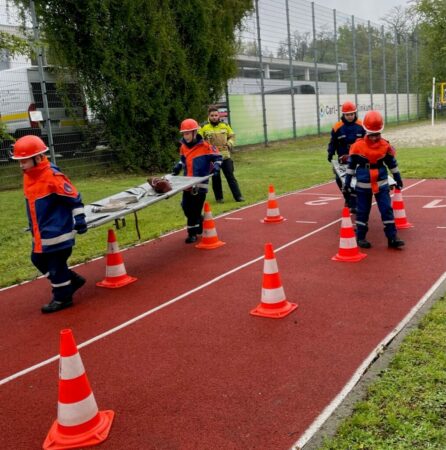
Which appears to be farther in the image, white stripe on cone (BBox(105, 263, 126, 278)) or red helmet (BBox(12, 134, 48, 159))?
white stripe on cone (BBox(105, 263, 126, 278))

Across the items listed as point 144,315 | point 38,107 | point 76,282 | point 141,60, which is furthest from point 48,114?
point 144,315

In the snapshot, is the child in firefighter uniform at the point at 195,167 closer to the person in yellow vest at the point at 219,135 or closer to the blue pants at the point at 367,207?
the blue pants at the point at 367,207

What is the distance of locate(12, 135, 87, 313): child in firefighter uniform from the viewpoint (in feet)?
18.3

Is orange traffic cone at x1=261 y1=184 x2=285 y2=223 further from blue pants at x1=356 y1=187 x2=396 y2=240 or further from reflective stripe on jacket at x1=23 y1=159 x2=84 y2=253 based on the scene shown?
reflective stripe on jacket at x1=23 y1=159 x2=84 y2=253

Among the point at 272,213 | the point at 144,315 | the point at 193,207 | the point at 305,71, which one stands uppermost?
the point at 305,71

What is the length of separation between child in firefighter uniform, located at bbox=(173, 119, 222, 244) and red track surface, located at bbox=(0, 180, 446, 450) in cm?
57

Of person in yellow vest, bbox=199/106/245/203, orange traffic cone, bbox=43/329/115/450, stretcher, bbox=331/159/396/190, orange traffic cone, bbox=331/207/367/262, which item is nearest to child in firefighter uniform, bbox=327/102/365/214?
stretcher, bbox=331/159/396/190

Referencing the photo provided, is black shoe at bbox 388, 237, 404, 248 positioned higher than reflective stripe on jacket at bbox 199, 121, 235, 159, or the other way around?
reflective stripe on jacket at bbox 199, 121, 235, 159

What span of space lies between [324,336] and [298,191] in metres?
8.56

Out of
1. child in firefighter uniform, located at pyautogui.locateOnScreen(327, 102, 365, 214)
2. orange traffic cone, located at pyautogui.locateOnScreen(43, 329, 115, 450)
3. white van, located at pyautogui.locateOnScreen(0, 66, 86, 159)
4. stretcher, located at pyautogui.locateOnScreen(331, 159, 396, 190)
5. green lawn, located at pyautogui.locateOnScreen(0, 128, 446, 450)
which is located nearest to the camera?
green lawn, located at pyautogui.locateOnScreen(0, 128, 446, 450)

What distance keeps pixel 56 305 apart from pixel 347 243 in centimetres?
371

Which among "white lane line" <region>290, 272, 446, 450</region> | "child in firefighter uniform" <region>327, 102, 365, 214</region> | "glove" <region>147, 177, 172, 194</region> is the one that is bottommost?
"white lane line" <region>290, 272, 446, 450</region>

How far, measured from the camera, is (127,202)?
700 centimetres

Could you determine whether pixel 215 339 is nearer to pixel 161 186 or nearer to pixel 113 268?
pixel 113 268
